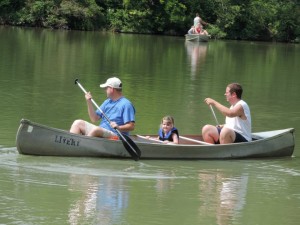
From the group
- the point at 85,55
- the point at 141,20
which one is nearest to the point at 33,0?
the point at 141,20

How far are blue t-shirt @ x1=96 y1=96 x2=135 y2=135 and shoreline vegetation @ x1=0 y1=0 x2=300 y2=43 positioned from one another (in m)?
37.5

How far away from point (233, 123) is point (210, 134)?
371mm

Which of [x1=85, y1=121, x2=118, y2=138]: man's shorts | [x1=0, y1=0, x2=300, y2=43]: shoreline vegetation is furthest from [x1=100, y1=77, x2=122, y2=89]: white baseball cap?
[x1=0, y1=0, x2=300, y2=43]: shoreline vegetation

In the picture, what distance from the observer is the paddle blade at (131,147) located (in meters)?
11.5

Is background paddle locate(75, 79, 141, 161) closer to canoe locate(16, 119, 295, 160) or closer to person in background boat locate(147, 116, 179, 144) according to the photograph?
canoe locate(16, 119, 295, 160)

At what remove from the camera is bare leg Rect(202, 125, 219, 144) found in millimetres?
12453

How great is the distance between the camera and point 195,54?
35.9 metres

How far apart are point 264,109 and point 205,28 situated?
34.1 metres

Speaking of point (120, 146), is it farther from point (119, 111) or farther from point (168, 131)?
point (168, 131)

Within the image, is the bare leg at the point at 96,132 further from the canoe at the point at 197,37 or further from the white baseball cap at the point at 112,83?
the canoe at the point at 197,37

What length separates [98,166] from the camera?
1137cm

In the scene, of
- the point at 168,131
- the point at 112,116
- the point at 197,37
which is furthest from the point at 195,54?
the point at 112,116

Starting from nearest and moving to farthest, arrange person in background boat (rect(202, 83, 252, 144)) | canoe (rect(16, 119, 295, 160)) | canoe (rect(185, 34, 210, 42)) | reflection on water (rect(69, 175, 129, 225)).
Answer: reflection on water (rect(69, 175, 129, 225)) → canoe (rect(16, 119, 295, 160)) → person in background boat (rect(202, 83, 252, 144)) → canoe (rect(185, 34, 210, 42))

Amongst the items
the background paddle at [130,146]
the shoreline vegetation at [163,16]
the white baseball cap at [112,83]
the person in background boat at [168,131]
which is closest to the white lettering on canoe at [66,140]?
the background paddle at [130,146]
